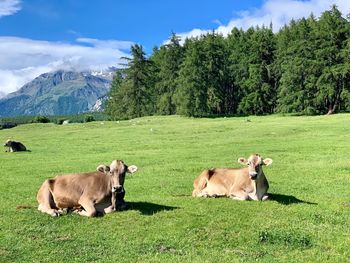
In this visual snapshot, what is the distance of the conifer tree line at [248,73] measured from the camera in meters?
86.6

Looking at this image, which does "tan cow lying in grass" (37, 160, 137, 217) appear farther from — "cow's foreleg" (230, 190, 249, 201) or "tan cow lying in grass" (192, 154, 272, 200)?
"cow's foreleg" (230, 190, 249, 201)

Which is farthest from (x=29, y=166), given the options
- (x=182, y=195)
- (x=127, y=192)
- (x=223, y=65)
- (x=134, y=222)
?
(x=223, y=65)

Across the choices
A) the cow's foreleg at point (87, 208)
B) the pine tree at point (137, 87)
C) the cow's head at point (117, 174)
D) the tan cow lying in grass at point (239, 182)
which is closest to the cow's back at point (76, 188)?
the cow's foreleg at point (87, 208)

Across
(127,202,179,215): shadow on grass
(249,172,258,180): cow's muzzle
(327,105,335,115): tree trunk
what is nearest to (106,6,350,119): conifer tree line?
(327,105,335,115): tree trunk

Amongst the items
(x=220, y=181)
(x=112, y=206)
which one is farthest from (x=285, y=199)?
(x=112, y=206)

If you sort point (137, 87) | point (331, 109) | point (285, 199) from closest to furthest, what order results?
point (285, 199) < point (331, 109) < point (137, 87)

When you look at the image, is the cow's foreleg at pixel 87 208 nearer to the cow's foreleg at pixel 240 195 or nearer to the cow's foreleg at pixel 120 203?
the cow's foreleg at pixel 120 203

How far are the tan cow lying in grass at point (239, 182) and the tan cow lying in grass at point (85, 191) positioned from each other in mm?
4069

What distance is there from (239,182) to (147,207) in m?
3.81

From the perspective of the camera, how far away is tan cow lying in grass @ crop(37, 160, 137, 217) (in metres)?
15.2

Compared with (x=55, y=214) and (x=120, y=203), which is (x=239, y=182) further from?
(x=55, y=214)

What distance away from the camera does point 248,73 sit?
343 ft

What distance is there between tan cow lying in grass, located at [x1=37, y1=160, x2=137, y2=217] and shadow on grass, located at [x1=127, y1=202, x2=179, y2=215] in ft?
2.62

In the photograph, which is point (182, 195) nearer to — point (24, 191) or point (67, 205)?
point (67, 205)
